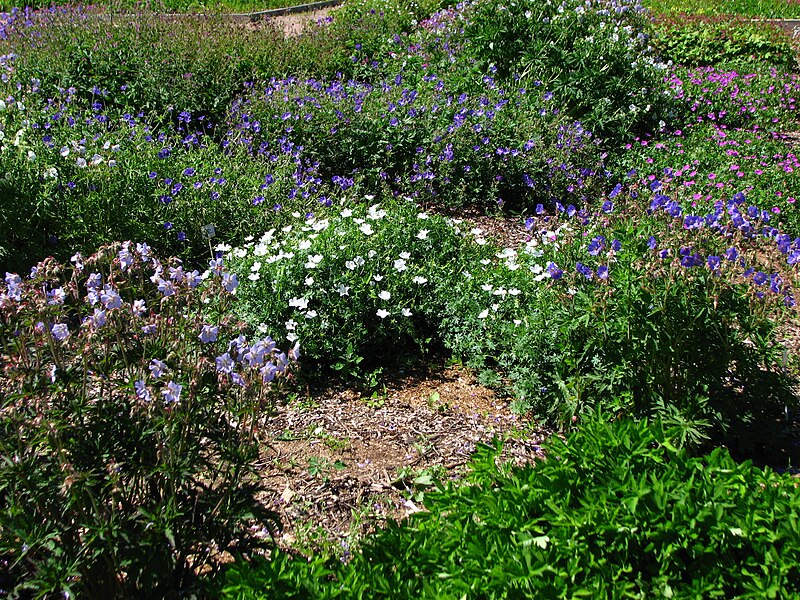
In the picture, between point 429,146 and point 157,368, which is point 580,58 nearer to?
point 429,146

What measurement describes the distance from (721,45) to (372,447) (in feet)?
36.5

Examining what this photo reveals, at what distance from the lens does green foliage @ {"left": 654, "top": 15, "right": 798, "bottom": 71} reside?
38.3ft

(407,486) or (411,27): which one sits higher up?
(411,27)

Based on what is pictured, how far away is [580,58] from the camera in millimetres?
7555

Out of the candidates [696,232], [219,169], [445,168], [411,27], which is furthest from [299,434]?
[411,27]

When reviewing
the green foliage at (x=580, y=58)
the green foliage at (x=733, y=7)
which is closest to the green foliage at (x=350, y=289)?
the green foliage at (x=580, y=58)

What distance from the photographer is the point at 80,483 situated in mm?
2121

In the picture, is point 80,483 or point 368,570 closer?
point 368,570

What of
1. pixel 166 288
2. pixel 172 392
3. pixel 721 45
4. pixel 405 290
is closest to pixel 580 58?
pixel 405 290

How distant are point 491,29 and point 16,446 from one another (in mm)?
6856

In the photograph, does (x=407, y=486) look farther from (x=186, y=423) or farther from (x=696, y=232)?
(x=696, y=232)

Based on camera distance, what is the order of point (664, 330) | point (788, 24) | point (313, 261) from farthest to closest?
point (788, 24), point (313, 261), point (664, 330)

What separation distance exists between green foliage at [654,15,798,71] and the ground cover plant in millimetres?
2870

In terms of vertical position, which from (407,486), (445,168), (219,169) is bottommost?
(407,486)
